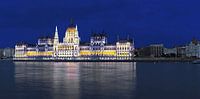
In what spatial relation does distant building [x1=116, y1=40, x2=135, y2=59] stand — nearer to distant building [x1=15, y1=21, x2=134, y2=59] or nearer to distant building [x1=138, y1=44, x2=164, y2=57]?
distant building [x1=15, y1=21, x2=134, y2=59]

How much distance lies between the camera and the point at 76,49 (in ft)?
471

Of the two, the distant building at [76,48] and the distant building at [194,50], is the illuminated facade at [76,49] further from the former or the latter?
the distant building at [194,50]

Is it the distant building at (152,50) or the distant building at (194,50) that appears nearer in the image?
the distant building at (194,50)

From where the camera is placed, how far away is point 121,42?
14138 centimetres

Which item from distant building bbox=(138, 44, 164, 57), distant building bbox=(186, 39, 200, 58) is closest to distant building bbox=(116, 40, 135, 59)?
distant building bbox=(186, 39, 200, 58)

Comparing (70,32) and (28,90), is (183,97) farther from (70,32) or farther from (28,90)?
(70,32)

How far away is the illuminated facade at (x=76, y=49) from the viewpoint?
14025cm

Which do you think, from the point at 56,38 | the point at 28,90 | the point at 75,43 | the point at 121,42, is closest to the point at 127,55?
the point at 121,42

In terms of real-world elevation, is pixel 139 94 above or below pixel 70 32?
below

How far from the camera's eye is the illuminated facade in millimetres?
140250

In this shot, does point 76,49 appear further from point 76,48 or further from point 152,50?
point 152,50

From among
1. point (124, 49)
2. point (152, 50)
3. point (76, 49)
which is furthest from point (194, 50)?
point (152, 50)

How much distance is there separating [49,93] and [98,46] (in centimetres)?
12584

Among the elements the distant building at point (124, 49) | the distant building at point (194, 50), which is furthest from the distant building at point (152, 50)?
the distant building at point (124, 49)
